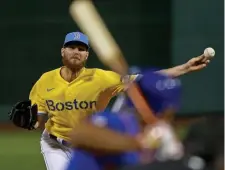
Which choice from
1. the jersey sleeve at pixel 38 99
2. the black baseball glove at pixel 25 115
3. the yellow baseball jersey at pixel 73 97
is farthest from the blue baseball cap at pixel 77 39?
the black baseball glove at pixel 25 115

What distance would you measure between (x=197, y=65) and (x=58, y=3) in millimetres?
6497

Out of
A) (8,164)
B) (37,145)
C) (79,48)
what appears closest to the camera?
(79,48)

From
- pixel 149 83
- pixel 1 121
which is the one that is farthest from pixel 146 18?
pixel 149 83

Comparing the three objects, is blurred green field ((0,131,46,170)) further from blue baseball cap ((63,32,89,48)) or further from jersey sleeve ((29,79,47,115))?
blue baseball cap ((63,32,89,48))

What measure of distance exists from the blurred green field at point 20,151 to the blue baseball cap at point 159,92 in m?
5.28

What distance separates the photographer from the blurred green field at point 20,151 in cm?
805

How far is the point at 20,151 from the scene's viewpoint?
356 inches

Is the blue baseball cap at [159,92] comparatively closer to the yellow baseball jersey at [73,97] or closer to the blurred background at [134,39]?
the yellow baseball jersey at [73,97]

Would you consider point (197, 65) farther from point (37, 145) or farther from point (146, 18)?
point (146, 18)

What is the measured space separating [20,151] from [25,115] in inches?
138

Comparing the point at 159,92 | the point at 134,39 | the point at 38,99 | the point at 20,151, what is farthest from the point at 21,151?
the point at 159,92

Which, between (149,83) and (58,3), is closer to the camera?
(149,83)

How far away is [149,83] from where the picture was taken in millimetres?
2682

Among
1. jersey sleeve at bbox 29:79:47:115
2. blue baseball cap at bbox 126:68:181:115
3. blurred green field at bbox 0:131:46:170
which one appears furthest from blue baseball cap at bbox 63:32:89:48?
blue baseball cap at bbox 126:68:181:115
